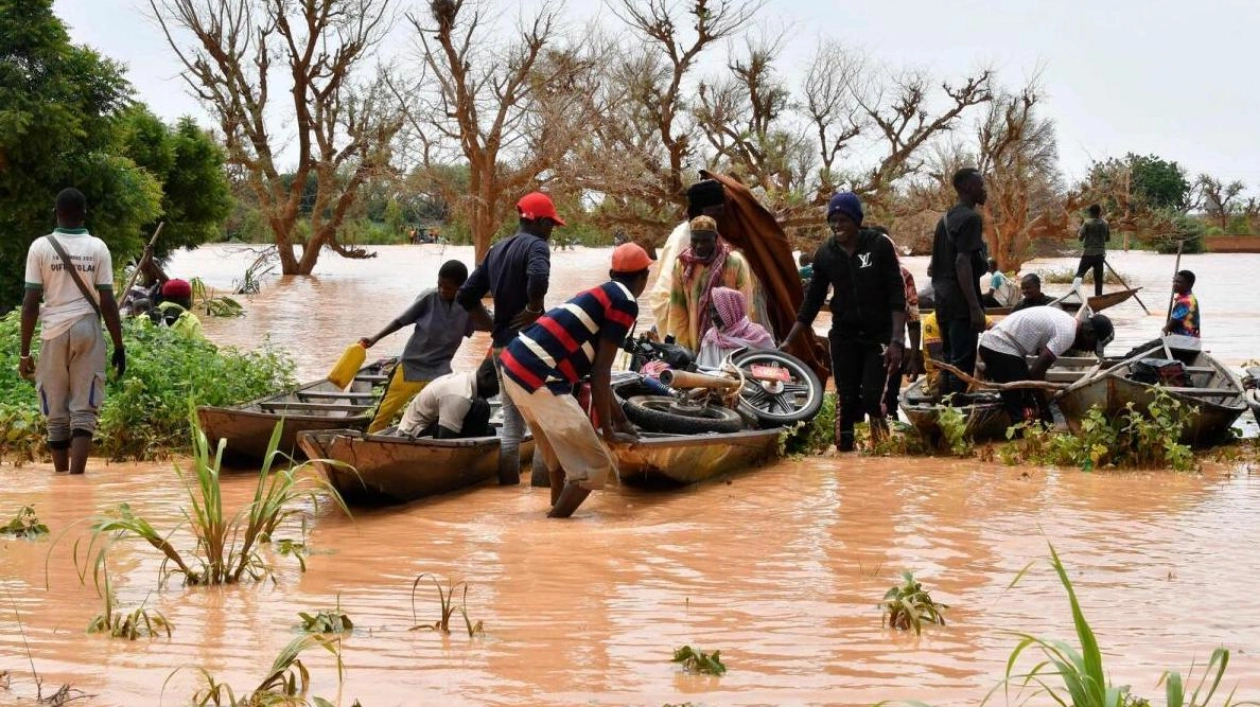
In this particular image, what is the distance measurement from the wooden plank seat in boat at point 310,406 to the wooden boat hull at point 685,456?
7.68ft

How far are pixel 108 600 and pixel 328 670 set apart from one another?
0.89 m

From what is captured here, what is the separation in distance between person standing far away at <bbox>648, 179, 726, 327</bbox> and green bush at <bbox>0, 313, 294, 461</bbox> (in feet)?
9.35

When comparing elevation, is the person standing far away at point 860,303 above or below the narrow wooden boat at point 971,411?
above

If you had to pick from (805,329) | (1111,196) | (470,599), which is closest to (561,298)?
(1111,196)

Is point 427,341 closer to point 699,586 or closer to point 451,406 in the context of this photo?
point 451,406

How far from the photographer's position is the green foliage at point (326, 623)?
5.12m

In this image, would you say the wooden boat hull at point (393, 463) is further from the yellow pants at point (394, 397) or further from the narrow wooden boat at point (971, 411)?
the narrow wooden boat at point (971, 411)

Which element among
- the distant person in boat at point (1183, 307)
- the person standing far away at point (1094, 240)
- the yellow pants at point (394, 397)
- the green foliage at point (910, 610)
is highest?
the person standing far away at point (1094, 240)

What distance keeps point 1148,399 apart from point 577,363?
14.7 feet

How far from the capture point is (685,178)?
113 ft

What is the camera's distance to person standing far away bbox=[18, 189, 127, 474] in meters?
9.02

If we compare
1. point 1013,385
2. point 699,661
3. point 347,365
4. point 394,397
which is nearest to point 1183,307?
point 1013,385

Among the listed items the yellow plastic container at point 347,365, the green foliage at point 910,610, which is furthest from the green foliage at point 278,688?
the yellow plastic container at point 347,365

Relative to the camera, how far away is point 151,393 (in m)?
10.9
